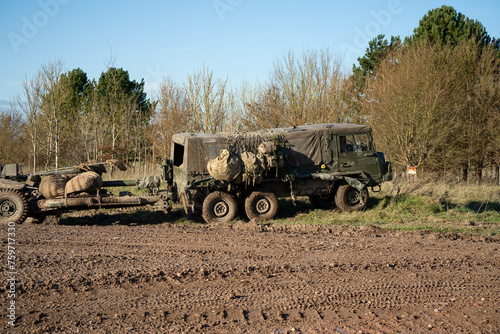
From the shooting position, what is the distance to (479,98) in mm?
22203

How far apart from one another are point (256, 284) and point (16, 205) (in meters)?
7.67

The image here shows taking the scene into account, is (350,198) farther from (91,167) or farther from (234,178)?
(91,167)

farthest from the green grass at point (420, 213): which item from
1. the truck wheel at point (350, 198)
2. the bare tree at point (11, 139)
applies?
the bare tree at point (11, 139)

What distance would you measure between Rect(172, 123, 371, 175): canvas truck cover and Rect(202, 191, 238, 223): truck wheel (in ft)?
2.40

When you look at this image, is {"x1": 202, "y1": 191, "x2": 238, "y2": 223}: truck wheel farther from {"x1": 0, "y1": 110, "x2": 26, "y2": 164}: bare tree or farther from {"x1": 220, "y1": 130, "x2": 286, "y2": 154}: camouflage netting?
{"x1": 0, "y1": 110, "x2": 26, "y2": 164}: bare tree

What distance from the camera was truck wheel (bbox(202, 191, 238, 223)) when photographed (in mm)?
11102

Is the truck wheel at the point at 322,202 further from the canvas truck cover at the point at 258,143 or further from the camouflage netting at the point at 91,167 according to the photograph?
the camouflage netting at the point at 91,167

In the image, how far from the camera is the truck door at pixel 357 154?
12117 mm

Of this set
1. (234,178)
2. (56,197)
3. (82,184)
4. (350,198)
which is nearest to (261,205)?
(234,178)

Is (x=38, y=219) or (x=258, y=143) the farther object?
(x=258, y=143)

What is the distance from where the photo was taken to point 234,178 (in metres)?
10.8

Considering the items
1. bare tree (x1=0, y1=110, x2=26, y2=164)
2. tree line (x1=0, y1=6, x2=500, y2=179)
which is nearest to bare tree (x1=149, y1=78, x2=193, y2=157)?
tree line (x1=0, y1=6, x2=500, y2=179)

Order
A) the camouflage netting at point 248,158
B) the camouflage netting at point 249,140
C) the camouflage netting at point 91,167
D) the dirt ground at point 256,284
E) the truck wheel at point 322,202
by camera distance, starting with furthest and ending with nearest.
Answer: the truck wheel at point 322,202 < the camouflage netting at point 91,167 < the camouflage netting at point 249,140 < the camouflage netting at point 248,158 < the dirt ground at point 256,284

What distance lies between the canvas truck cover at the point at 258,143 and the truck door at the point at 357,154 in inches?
8.3
